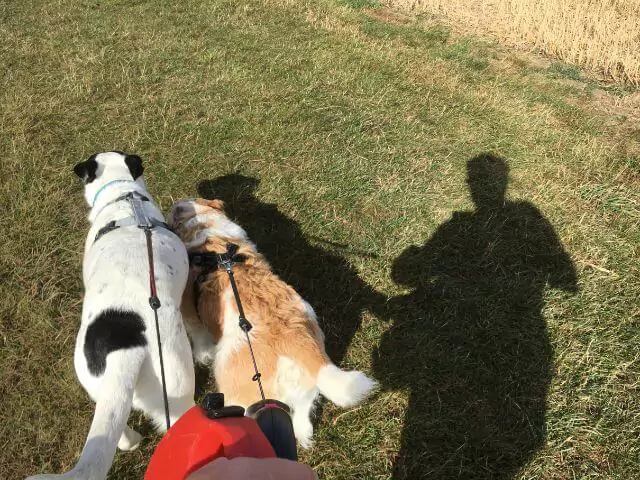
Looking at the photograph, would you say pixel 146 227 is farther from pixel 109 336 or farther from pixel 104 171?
pixel 104 171

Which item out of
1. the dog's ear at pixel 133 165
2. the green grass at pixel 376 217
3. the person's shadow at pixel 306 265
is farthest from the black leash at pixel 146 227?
the person's shadow at pixel 306 265

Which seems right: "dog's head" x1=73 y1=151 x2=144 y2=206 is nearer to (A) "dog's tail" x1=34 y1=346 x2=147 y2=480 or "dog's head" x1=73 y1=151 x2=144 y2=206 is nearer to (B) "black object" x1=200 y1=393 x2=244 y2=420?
(A) "dog's tail" x1=34 y1=346 x2=147 y2=480

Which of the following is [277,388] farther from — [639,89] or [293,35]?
[639,89]

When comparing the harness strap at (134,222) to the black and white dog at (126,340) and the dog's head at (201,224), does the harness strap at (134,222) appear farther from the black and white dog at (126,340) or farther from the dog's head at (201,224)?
the dog's head at (201,224)

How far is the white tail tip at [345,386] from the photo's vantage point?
2.25 meters

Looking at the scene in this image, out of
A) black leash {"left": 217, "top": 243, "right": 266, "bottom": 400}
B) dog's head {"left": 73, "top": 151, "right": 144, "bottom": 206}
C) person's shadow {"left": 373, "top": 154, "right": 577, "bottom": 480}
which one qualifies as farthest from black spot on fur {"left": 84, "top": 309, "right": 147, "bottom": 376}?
person's shadow {"left": 373, "top": 154, "right": 577, "bottom": 480}

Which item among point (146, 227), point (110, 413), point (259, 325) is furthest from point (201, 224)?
point (110, 413)

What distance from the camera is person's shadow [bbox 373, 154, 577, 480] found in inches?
121

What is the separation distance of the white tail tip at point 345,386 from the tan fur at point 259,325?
83mm

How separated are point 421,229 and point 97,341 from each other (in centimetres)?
323

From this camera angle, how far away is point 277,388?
253cm

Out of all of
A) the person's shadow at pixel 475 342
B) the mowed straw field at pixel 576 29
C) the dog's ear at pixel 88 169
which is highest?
the mowed straw field at pixel 576 29

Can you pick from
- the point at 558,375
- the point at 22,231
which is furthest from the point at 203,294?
the point at 558,375

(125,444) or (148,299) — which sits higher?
(148,299)
